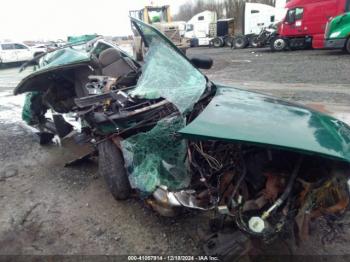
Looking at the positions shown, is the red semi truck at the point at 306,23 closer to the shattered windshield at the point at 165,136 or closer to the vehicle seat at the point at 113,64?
the vehicle seat at the point at 113,64

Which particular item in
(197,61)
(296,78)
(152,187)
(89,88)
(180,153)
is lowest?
(296,78)

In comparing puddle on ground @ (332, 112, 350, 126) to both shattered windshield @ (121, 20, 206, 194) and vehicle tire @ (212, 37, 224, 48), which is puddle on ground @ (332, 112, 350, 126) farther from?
vehicle tire @ (212, 37, 224, 48)

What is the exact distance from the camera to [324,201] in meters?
1.90

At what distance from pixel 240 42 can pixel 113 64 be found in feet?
59.9

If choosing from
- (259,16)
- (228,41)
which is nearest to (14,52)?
(228,41)

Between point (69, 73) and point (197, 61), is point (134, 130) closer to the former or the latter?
point (197, 61)

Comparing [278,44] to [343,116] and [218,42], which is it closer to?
[218,42]

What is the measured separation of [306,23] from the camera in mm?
15000

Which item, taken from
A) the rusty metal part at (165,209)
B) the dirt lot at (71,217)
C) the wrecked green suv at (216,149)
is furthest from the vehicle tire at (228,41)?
the rusty metal part at (165,209)

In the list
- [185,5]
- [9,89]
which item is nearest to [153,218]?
[9,89]

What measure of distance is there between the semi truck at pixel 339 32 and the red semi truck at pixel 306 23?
1381mm

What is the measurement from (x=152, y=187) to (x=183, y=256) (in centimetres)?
57

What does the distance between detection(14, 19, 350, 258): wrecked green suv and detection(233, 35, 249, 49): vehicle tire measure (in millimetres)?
18642

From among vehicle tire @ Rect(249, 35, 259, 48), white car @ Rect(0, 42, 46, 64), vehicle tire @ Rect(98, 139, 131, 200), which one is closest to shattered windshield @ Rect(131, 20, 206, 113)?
vehicle tire @ Rect(98, 139, 131, 200)
